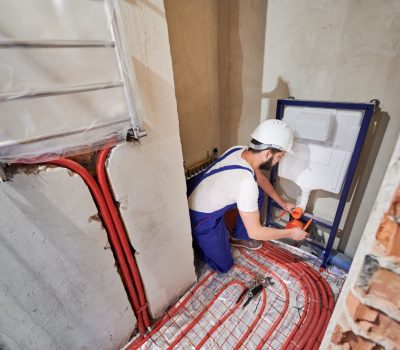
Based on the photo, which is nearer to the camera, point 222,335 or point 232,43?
point 222,335

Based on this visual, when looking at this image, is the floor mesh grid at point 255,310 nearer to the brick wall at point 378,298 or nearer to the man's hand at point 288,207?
the man's hand at point 288,207

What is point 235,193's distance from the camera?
126cm

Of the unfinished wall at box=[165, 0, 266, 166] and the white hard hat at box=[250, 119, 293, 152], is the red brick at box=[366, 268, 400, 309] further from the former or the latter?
the unfinished wall at box=[165, 0, 266, 166]

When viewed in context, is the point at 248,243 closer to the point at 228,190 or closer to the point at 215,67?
the point at 228,190

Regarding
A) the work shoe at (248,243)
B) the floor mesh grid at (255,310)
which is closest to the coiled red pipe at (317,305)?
the floor mesh grid at (255,310)

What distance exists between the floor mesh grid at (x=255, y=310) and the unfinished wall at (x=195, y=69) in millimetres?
982

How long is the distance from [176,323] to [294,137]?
1392 mm

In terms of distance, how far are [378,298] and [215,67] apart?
67.1 inches

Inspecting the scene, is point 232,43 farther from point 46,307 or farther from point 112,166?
point 46,307

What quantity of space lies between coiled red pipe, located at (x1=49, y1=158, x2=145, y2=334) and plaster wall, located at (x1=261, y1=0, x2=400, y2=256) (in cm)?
129

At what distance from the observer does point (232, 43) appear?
157cm

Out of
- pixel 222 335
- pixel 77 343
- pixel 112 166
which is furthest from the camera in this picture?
pixel 222 335

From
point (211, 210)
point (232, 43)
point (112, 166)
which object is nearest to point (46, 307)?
point (112, 166)

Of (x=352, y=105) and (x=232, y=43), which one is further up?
(x=232, y=43)
